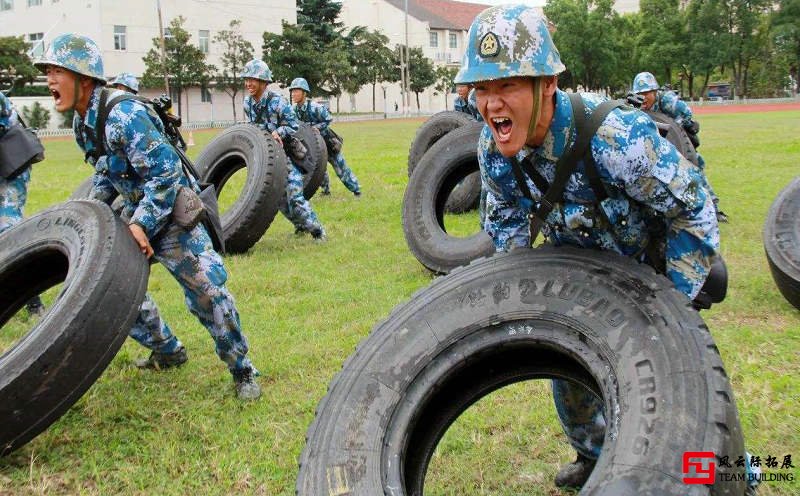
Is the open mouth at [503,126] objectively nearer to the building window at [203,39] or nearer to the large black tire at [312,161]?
the large black tire at [312,161]

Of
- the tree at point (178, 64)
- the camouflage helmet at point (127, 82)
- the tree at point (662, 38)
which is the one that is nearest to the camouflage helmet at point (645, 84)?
the camouflage helmet at point (127, 82)

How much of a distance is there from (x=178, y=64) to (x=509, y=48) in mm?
45113

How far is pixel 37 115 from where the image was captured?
134ft

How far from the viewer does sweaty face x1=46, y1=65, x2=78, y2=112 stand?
440 cm

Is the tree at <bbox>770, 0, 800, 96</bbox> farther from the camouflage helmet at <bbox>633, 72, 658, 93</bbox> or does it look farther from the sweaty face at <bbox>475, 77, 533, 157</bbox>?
the sweaty face at <bbox>475, 77, 533, 157</bbox>

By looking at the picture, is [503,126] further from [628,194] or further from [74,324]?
[74,324]

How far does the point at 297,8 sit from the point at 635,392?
5883 cm

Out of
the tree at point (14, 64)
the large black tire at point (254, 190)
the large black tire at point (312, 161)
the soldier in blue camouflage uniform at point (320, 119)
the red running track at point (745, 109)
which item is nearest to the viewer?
the large black tire at point (254, 190)

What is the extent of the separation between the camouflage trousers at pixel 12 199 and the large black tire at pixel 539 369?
4.73 meters

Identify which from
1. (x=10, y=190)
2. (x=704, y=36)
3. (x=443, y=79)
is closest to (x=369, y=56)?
(x=443, y=79)

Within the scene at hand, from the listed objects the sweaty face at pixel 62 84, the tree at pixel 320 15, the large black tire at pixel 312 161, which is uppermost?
the tree at pixel 320 15

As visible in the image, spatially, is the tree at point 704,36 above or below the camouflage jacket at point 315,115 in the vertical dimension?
above

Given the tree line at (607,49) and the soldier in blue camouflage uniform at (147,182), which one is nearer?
the soldier in blue camouflage uniform at (147,182)

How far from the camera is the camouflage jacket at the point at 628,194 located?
2.62 m
